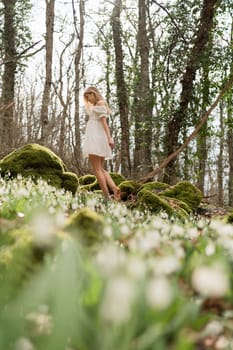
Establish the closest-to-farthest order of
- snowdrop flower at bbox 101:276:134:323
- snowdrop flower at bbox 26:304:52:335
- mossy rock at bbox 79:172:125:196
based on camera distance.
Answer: snowdrop flower at bbox 101:276:134:323 < snowdrop flower at bbox 26:304:52:335 < mossy rock at bbox 79:172:125:196

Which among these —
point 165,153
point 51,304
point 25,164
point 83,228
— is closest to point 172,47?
point 165,153

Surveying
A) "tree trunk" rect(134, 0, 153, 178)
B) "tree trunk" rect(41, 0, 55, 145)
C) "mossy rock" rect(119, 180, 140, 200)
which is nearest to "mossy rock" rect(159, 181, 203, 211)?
"mossy rock" rect(119, 180, 140, 200)

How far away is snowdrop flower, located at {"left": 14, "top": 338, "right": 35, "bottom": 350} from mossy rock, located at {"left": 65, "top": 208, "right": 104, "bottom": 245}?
1278 mm

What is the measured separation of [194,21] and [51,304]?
18526 mm

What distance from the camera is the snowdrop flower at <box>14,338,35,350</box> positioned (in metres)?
1.33

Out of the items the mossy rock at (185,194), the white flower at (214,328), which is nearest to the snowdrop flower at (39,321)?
the white flower at (214,328)

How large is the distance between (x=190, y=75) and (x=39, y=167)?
26.4 ft

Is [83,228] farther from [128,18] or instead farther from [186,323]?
[128,18]

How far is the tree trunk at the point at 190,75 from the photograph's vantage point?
17.8 m

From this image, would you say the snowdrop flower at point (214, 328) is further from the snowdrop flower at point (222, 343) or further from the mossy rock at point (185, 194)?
the mossy rock at point (185, 194)

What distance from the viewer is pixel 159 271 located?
1899mm

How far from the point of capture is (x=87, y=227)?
9.36ft

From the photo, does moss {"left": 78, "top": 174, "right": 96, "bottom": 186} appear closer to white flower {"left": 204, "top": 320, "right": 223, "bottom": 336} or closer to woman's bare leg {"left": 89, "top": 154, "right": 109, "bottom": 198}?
woman's bare leg {"left": 89, "top": 154, "right": 109, "bottom": 198}

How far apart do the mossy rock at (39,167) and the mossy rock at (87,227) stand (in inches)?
341
